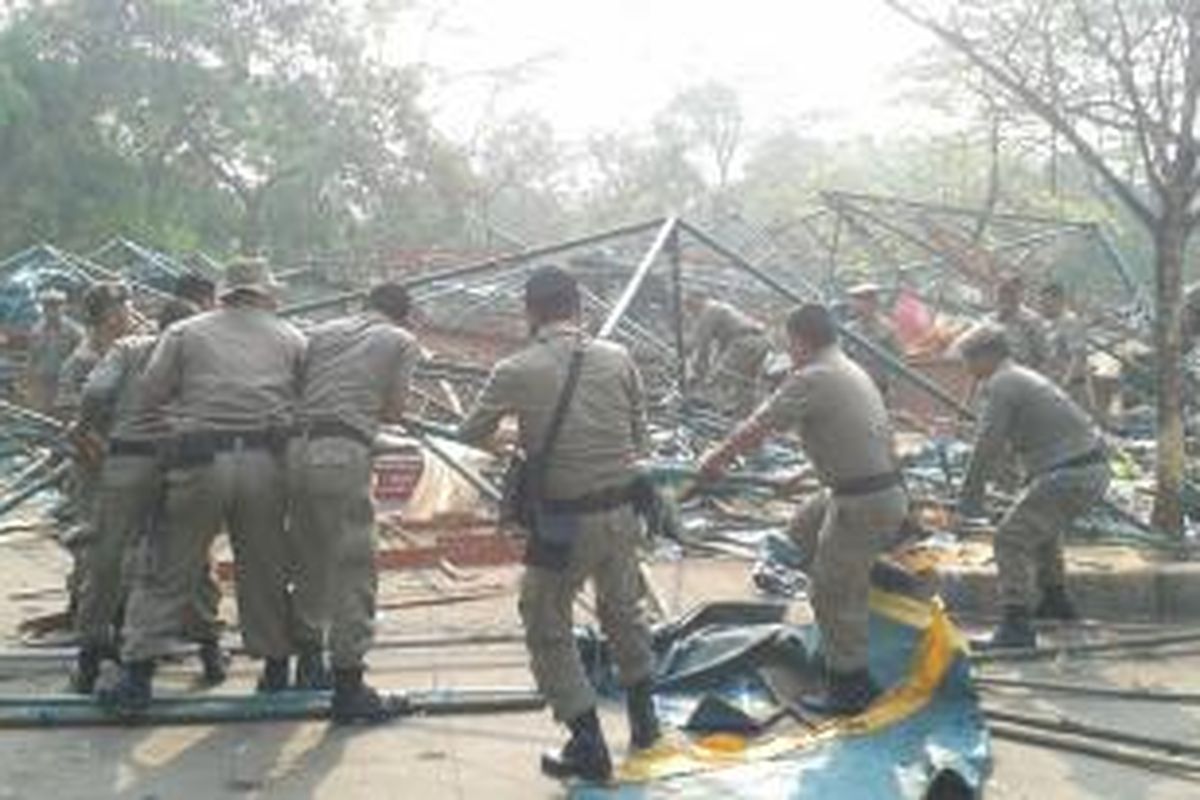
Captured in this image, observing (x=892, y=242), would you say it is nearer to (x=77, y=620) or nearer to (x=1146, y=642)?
(x=1146, y=642)

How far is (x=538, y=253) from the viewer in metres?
11.3

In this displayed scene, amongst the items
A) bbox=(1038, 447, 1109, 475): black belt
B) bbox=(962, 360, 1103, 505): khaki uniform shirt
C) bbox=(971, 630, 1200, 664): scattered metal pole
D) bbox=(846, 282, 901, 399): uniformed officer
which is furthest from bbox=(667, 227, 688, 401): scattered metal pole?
bbox=(971, 630, 1200, 664): scattered metal pole

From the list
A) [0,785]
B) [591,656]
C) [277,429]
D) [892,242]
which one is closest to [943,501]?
[591,656]

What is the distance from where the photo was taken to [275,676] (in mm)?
8008

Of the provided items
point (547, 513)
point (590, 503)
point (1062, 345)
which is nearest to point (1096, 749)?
point (590, 503)

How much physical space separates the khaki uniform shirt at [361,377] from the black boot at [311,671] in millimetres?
1062

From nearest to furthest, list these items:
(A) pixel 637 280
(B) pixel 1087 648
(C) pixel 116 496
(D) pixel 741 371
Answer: (C) pixel 116 496 < (B) pixel 1087 648 < (A) pixel 637 280 < (D) pixel 741 371

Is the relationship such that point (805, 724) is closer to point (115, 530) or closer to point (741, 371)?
point (115, 530)

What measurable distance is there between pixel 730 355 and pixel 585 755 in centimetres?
987

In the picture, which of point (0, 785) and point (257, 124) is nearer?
point (0, 785)

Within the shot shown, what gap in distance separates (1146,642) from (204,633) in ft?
15.4

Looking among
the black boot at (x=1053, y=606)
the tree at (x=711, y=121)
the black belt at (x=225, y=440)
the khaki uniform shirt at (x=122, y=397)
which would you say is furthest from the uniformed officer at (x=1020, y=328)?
the tree at (x=711, y=121)

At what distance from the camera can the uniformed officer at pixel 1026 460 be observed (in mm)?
9203

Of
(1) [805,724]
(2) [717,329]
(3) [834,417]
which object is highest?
(2) [717,329]
